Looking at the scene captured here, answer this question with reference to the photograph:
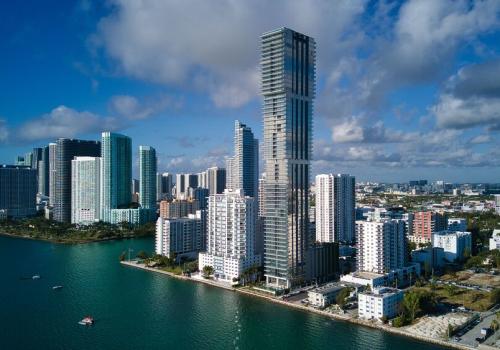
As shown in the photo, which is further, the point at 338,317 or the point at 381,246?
the point at 381,246

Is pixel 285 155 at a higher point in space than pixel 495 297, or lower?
higher

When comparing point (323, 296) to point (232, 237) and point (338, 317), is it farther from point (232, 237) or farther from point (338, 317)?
point (232, 237)

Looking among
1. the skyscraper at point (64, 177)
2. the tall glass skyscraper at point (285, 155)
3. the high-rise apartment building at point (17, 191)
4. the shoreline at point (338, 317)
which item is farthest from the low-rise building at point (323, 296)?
the high-rise apartment building at point (17, 191)

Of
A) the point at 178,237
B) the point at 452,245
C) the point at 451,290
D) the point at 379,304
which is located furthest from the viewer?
the point at 178,237

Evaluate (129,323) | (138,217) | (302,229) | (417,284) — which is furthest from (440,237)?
(138,217)

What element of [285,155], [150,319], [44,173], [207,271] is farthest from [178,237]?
[44,173]

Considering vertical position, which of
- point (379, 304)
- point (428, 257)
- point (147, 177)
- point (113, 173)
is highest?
point (113, 173)

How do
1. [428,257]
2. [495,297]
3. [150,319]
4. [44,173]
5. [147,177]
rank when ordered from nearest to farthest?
[150,319] → [495,297] → [428,257] → [147,177] → [44,173]

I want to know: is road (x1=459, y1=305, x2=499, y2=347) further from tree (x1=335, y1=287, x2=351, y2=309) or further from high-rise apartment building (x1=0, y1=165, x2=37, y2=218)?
high-rise apartment building (x1=0, y1=165, x2=37, y2=218)
